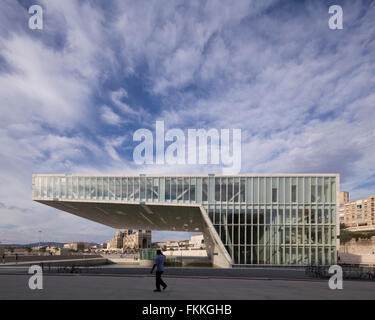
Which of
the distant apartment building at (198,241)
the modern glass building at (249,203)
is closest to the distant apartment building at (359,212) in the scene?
the distant apartment building at (198,241)

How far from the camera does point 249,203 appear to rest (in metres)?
37.7

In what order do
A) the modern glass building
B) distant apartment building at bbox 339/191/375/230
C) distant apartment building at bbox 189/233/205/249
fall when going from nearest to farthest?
the modern glass building < distant apartment building at bbox 189/233/205/249 < distant apartment building at bbox 339/191/375/230

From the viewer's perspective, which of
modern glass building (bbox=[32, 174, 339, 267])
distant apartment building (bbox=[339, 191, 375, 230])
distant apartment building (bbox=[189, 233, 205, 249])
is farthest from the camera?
distant apartment building (bbox=[339, 191, 375, 230])

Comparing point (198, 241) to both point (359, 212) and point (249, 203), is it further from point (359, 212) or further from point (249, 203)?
point (249, 203)

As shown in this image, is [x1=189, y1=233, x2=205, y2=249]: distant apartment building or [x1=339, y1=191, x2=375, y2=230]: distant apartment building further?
[x1=339, y1=191, x2=375, y2=230]: distant apartment building

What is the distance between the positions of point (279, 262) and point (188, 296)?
89.3 feet

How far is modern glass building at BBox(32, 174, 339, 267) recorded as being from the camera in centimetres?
3656

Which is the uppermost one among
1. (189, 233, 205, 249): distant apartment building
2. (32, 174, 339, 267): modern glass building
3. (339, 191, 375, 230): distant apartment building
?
(32, 174, 339, 267): modern glass building

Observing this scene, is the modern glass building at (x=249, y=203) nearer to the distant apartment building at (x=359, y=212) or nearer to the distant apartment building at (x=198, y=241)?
the distant apartment building at (x=198, y=241)

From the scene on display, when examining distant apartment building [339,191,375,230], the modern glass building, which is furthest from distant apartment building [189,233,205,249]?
the modern glass building

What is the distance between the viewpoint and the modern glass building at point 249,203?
3656 cm

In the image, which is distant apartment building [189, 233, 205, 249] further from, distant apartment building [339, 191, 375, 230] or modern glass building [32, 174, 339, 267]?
modern glass building [32, 174, 339, 267]

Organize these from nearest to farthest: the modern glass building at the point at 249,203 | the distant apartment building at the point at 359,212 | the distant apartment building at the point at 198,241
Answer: the modern glass building at the point at 249,203
the distant apartment building at the point at 198,241
the distant apartment building at the point at 359,212
